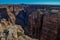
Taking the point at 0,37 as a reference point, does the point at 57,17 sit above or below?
above

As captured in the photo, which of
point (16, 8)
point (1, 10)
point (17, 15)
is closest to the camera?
point (1, 10)

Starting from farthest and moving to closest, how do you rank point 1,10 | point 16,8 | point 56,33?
point 16,8, point 1,10, point 56,33

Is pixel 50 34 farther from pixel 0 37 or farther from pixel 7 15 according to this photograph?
pixel 7 15

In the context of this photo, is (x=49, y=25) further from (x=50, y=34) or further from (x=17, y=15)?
(x=17, y=15)

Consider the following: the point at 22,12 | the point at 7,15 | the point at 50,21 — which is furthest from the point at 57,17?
the point at 22,12

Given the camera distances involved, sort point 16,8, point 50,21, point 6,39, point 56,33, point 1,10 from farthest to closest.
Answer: point 16,8 → point 1,10 → point 6,39 → point 50,21 → point 56,33

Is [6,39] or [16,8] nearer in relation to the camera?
[6,39]

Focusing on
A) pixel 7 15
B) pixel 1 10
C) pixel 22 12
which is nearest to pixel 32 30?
pixel 7 15

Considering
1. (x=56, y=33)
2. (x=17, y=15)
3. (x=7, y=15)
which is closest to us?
(x=56, y=33)

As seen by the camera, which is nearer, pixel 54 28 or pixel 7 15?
pixel 54 28
